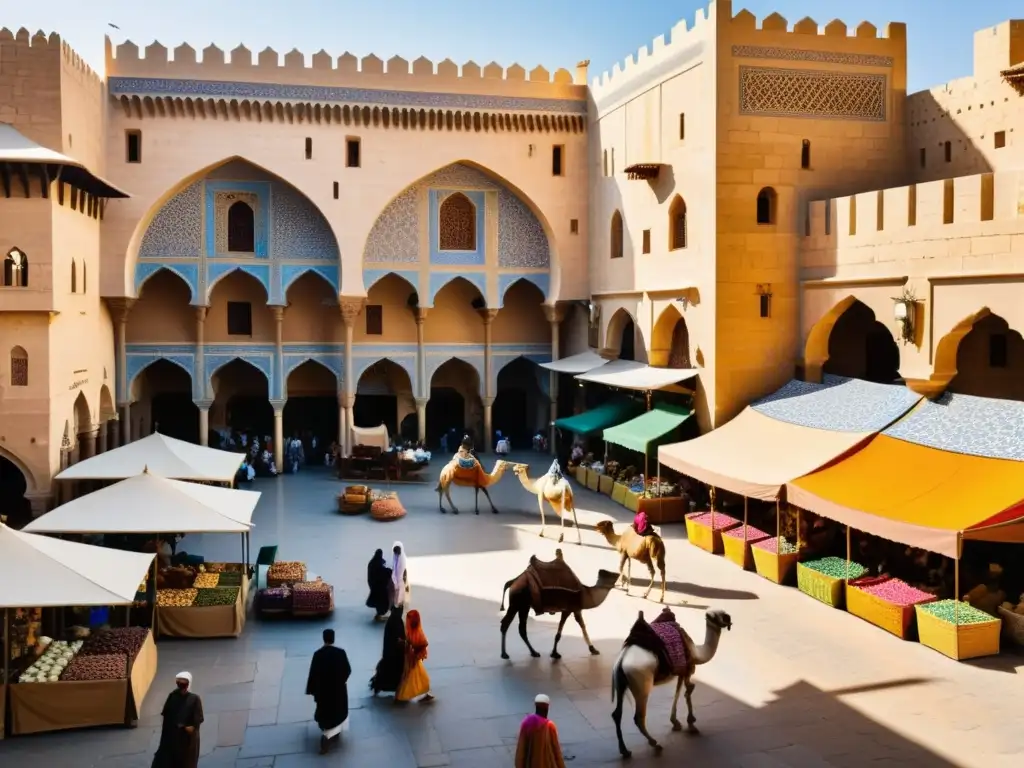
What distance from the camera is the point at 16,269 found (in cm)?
1714

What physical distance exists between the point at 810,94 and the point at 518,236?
9422mm

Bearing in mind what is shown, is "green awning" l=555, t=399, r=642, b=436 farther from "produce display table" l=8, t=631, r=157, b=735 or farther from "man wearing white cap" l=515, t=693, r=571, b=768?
"man wearing white cap" l=515, t=693, r=571, b=768

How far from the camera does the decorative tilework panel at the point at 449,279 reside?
82.5 ft

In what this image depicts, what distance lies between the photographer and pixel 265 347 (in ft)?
82.2

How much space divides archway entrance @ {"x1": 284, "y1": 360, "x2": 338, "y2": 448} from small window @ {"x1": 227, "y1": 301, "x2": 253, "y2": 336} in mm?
2109

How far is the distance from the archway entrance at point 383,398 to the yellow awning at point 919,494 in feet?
50.3

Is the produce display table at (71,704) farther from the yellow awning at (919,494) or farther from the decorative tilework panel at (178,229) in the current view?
the decorative tilework panel at (178,229)

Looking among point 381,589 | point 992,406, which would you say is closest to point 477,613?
point 381,589

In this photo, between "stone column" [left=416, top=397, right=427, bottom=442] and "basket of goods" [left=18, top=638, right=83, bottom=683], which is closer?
"basket of goods" [left=18, top=638, right=83, bottom=683]

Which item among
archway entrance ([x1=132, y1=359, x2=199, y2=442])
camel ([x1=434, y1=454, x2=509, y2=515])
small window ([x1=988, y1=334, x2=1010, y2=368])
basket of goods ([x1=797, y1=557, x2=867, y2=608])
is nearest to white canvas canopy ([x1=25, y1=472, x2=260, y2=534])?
camel ([x1=434, y1=454, x2=509, y2=515])

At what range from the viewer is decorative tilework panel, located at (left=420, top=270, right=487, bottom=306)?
25.1 metres

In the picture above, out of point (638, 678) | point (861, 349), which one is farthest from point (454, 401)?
point (638, 678)

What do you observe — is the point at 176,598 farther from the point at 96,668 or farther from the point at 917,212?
the point at 917,212

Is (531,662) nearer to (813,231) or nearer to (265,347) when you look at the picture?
(813,231)
